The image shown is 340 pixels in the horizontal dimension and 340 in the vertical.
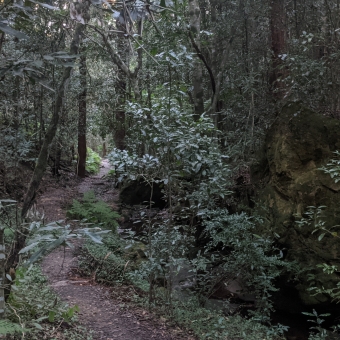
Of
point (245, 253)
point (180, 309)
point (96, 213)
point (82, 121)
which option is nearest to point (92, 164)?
point (82, 121)

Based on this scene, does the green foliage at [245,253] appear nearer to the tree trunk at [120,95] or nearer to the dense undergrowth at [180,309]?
the dense undergrowth at [180,309]

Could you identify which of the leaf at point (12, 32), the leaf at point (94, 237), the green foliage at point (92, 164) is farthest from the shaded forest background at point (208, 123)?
the green foliage at point (92, 164)

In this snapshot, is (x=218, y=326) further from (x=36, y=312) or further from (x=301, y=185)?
(x=301, y=185)

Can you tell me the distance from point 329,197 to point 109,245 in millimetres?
4944

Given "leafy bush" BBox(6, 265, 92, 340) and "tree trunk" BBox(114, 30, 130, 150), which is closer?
"leafy bush" BBox(6, 265, 92, 340)

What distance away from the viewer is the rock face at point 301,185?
21.0ft

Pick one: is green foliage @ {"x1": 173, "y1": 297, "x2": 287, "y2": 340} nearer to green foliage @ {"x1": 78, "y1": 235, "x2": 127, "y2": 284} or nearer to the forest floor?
the forest floor

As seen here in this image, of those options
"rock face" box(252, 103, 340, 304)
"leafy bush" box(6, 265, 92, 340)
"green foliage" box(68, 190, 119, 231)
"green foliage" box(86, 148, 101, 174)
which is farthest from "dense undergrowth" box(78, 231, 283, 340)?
"green foliage" box(86, 148, 101, 174)

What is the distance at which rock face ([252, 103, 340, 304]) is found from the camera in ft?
21.0

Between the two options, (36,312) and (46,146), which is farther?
(46,146)

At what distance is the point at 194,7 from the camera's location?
345 inches

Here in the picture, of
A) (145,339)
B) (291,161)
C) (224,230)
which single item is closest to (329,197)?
(291,161)

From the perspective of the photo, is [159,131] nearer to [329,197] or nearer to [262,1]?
[329,197]

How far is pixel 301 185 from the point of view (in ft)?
22.9
